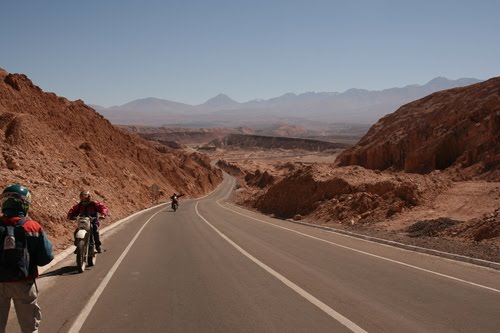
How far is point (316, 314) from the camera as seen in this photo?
7750mm

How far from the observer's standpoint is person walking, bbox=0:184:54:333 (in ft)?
17.4

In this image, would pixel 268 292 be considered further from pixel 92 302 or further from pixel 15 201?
pixel 15 201

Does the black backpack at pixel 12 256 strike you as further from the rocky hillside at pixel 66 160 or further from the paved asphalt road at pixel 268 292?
the rocky hillside at pixel 66 160

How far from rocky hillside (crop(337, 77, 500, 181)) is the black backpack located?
26390 millimetres

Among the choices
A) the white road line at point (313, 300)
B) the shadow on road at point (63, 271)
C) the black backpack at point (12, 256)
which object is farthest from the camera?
the shadow on road at point (63, 271)

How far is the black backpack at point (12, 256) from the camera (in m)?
5.29

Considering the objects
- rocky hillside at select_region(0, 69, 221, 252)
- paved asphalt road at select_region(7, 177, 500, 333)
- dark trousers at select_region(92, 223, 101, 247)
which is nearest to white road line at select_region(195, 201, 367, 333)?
paved asphalt road at select_region(7, 177, 500, 333)

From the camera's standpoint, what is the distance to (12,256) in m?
5.29

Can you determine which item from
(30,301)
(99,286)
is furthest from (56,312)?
(30,301)

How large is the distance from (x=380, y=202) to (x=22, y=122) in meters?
22.6

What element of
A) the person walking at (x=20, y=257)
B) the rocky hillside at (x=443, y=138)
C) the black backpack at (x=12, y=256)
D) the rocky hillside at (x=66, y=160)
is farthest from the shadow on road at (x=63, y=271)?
the rocky hillside at (x=443, y=138)

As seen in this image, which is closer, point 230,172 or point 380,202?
point 380,202

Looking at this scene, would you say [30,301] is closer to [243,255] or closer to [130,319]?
[130,319]

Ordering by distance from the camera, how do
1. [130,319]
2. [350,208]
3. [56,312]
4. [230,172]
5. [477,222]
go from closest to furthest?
[130,319]
[56,312]
[477,222]
[350,208]
[230,172]
